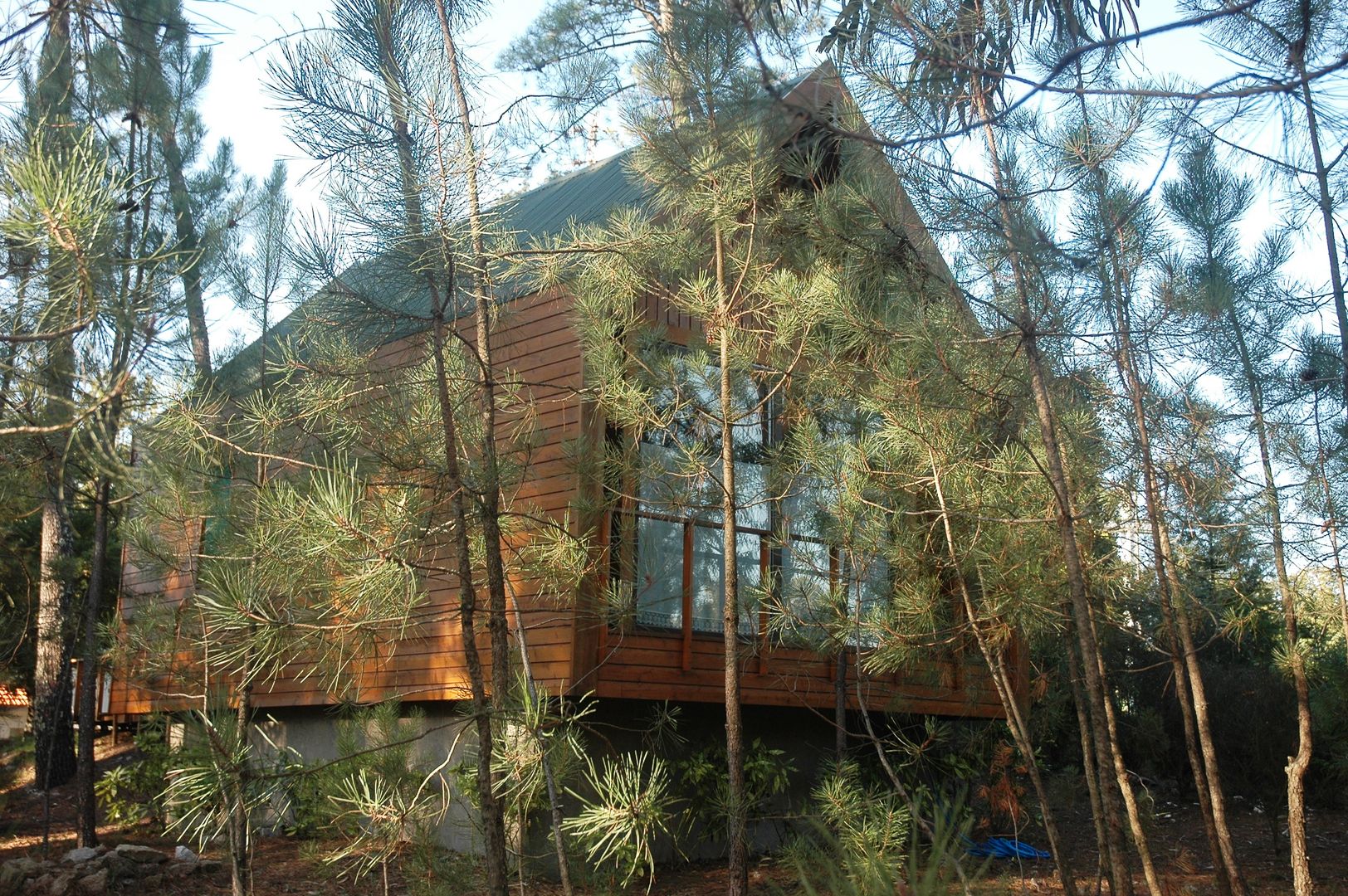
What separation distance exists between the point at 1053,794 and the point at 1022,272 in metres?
8.29

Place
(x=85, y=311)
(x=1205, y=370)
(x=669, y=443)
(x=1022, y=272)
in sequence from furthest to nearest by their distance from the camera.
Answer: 1. (x=1205, y=370)
2. (x=669, y=443)
3. (x=1022, y=272)
4. (x=85, y=311)

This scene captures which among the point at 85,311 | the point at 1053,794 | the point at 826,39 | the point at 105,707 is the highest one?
the point at 826,39

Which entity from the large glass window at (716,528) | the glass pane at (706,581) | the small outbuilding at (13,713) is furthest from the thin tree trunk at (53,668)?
the glass pane at (706,581)

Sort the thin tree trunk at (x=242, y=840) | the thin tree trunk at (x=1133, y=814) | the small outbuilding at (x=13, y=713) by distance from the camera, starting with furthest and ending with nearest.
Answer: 1. the small outbuilding at (x=13, y=713)
2. the thin tree trunk at (x=242, y=840)
3. the thin tree trunk at (x=1133, y=814)

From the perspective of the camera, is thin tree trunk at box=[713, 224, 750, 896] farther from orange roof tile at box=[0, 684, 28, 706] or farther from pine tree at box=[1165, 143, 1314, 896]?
orange roof tile at box=[0, 684, 28, 706]

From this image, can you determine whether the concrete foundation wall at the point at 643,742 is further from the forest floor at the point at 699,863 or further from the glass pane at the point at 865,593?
the glass pane at the point at 865,593

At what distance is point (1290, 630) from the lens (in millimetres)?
7480

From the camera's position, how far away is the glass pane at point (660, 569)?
7.08 metres

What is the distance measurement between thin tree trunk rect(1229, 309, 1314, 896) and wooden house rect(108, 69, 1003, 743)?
79.8 inches

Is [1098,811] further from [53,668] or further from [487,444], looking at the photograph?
[53,668]

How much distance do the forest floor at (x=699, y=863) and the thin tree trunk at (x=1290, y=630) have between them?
A: 554mm

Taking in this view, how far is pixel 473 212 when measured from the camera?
4.41 m

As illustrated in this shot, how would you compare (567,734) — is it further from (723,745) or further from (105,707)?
(105,707)

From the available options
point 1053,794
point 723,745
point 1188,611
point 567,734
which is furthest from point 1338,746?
point 567,734
